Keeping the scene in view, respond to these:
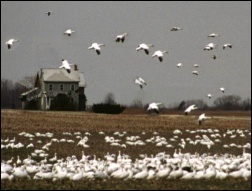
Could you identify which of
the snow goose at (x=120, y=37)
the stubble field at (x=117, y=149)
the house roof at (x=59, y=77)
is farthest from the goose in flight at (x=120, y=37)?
the house roof at (x=59, y=77)

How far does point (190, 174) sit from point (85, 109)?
66539mm

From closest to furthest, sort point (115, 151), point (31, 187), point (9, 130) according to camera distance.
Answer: point (31, 187), point (115, 151), point (9, 130)

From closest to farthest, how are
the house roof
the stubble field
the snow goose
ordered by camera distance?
1. the stubble field
2. the snow goose
3. the house roof

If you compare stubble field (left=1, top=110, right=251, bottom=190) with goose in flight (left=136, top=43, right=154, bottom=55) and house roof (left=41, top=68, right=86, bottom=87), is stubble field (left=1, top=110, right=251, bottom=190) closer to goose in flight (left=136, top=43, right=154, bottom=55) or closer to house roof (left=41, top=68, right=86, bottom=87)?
goose in flight (left=136, top=43, right=154, bottom=55)

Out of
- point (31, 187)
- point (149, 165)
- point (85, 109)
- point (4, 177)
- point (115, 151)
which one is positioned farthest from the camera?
point (85, 109)

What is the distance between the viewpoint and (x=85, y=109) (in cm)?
8331

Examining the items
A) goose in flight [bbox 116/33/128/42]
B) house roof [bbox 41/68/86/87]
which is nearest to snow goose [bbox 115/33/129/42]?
goose in flight [bbox 116/33/128/42]

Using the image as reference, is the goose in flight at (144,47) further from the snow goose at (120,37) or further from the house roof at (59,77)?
the house roof at (59,77)

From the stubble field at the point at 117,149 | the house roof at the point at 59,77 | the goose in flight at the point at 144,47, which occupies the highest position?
the house roof at the point at 59,77

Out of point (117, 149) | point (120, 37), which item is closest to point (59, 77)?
point (117, 149)

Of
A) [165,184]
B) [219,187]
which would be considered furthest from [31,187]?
Answer: [219,187]

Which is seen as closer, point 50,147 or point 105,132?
point 50,147

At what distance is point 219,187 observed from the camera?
16.0 m

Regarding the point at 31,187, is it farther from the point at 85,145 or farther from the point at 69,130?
the point at 69,130
